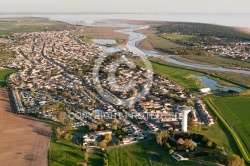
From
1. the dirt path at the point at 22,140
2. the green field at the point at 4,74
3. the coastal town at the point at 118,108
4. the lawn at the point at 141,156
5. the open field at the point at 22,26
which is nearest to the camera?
the lawn at the point at 141,156

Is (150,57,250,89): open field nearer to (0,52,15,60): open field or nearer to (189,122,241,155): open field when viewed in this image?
(189,122,241,155): open field

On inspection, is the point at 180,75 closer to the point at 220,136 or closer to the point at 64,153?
the point at 220,136

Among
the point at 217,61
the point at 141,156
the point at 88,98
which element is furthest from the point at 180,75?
the point at 141,156

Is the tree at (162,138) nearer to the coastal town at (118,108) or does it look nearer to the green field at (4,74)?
the coastal town at (118,108)

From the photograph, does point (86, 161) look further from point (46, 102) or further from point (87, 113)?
point (46, 102)

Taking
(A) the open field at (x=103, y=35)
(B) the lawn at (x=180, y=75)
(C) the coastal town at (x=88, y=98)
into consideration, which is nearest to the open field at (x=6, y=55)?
(C) the coastal town at (x=88, y=98)

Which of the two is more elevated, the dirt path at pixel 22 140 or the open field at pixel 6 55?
the open field at pixel 6 55

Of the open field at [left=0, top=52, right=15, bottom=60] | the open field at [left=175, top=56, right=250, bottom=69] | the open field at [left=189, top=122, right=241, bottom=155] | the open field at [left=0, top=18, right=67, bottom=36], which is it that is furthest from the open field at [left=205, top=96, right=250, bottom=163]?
the open field at [left=0, top=18, right=67, bottom=36]
